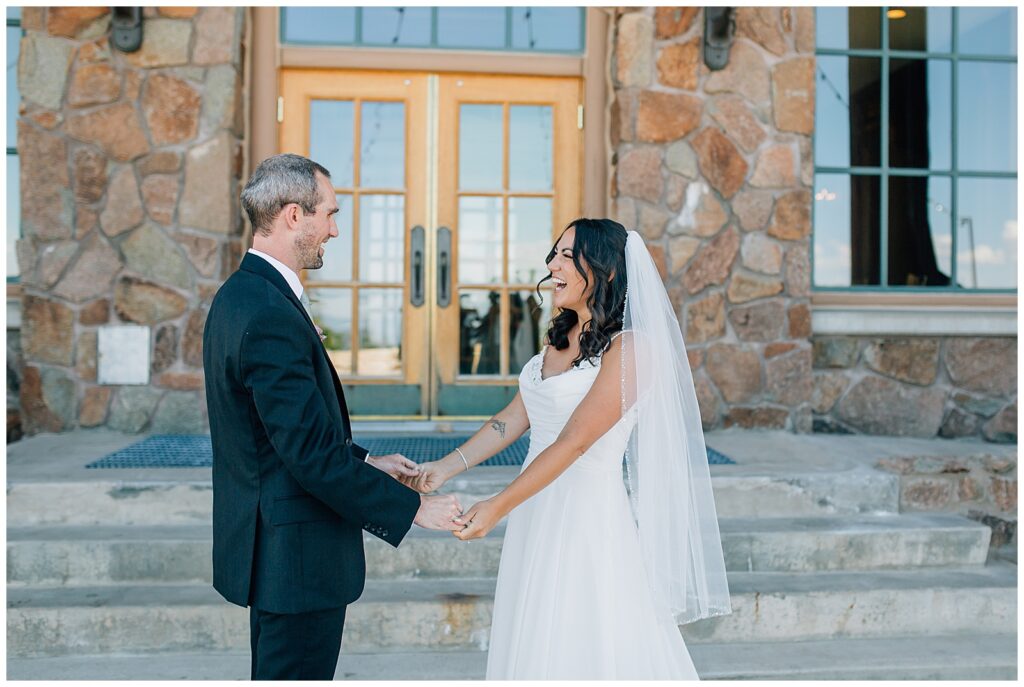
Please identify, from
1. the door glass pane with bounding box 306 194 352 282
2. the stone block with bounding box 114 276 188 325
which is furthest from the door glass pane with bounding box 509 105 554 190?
the stone block with bounding box 114 276 188 325

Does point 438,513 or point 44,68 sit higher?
point 44,68

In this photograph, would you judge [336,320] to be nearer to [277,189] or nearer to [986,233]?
[277,189]

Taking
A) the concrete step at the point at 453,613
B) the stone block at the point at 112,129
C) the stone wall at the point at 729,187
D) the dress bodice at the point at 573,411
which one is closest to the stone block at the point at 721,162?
the stone wall at the point at 729,187

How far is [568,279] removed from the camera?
100 inches

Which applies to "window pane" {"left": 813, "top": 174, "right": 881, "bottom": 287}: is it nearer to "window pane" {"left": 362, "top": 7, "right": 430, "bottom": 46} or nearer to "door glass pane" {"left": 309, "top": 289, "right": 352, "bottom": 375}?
"window pane" {"left": 362, "top": 7, "right": 430, "bottom": 46}

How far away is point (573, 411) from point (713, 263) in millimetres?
3015

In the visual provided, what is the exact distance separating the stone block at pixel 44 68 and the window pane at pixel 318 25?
1.27m

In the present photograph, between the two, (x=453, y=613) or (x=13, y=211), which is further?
(x=13, y=211)

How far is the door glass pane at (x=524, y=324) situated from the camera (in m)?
5.50

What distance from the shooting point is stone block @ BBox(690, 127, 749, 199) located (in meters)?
5.19

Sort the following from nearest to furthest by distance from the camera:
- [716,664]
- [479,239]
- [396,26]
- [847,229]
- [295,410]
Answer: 1. [295,410]
2. [716,664]
3. [396,26]
4. [479,239]
5. [847,229]

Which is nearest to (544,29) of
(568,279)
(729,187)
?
(729,187)

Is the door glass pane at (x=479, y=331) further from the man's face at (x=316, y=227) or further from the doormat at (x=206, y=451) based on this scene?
the man's face at (x=316, y=227)

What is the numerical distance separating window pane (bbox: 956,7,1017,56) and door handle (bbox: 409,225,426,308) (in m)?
3.79
